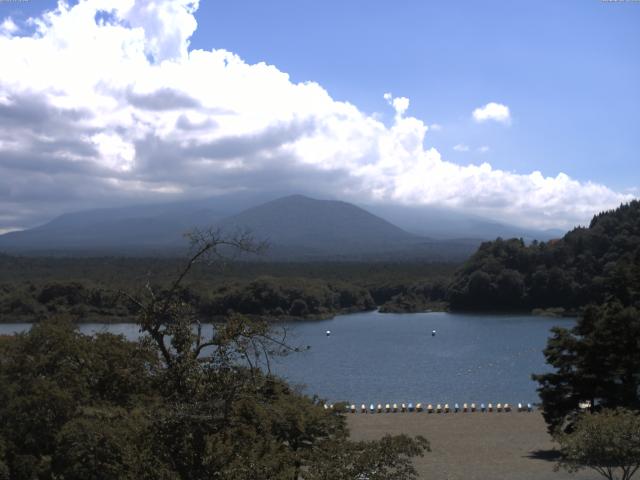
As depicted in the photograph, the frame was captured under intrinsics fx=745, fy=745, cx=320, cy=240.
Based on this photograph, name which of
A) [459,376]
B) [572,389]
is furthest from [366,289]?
[572,389]

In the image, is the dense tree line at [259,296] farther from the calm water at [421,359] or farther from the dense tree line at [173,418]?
the dense tree line at [173,418]

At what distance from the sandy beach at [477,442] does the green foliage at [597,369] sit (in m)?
1.32

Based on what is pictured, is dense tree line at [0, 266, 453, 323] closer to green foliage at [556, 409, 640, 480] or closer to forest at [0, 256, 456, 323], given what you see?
forest at [0, 256, 456, 323]

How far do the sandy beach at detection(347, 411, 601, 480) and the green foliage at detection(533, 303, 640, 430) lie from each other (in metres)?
1.32

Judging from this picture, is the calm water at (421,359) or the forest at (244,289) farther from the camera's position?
the forest at (244,289)

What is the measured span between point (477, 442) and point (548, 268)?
48.3 meters

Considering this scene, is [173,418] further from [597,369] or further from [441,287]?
[441,287]

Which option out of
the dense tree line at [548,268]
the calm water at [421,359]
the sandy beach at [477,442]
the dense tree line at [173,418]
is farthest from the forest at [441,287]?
the dense tree line at [173,418]

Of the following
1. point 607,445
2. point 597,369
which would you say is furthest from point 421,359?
point 607,445

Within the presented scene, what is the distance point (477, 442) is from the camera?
61.5 ft

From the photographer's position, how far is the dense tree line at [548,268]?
203 feet

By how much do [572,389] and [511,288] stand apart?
156 feet

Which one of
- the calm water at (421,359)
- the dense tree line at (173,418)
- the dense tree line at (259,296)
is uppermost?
the dense tree line at (173,418)

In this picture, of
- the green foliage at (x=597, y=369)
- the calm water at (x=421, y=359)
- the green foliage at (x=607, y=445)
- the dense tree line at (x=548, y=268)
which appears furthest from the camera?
the dense tree line at (x=548, y=268)
